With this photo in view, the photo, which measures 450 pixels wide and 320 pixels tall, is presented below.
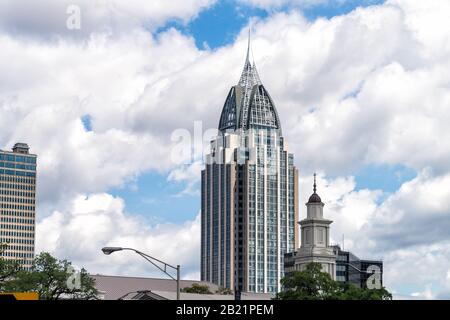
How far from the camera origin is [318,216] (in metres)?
192

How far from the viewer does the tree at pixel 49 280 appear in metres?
107

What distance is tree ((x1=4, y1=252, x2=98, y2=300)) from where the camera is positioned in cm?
10669

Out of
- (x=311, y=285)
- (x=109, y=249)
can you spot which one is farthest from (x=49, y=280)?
(x=109, y=249)


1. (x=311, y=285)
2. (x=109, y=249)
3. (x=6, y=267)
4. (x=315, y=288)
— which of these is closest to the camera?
(x=109, y=249)

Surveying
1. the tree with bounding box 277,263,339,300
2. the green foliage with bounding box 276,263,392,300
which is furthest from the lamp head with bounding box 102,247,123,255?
the tree with bounding box 277,263,339,300

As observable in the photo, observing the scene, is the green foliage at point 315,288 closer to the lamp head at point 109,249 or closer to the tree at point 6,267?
the tree at point 6,267

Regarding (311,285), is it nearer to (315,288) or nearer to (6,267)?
(315,288)

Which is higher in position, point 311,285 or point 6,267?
point 6,267

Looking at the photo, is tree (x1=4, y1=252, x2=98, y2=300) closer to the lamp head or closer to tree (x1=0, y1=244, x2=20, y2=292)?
tree (x1=0, y1=244, x2=20, y2=292)

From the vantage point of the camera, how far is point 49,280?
11012 cm

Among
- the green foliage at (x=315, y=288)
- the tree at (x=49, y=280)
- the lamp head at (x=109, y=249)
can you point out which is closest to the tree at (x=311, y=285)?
the green foliage at (x=315, y=288)
